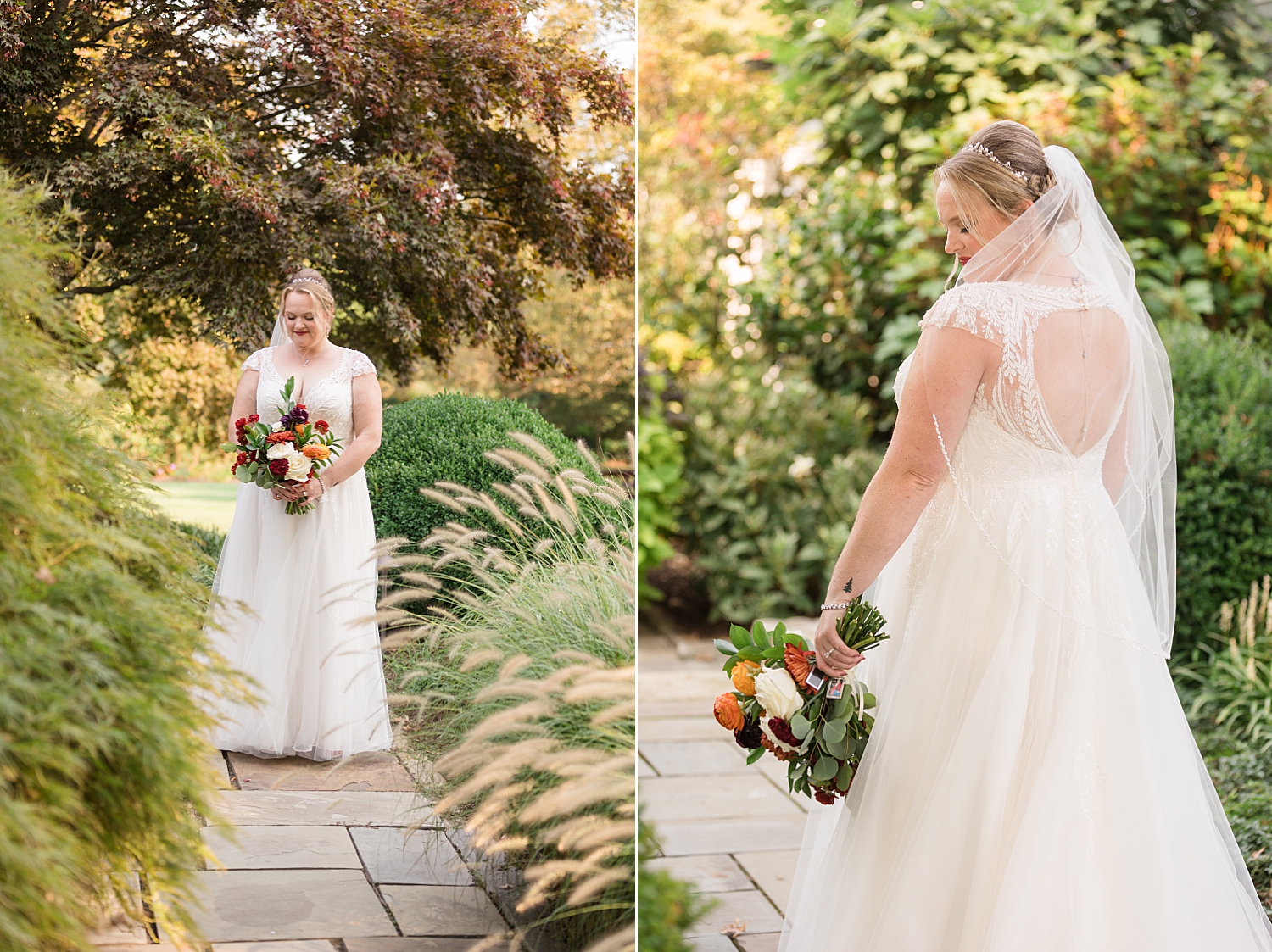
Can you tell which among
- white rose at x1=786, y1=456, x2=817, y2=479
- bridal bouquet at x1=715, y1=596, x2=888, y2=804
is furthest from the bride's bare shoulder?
white rose at x1=786, y1=456, x2=817, y2=479

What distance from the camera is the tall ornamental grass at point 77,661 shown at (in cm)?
153

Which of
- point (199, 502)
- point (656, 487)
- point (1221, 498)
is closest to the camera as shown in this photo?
point (199, 502)

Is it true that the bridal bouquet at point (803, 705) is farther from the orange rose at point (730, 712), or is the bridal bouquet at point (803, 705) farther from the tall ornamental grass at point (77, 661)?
the tall ornamental grass at point (77, 661)

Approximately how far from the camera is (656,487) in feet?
19.8

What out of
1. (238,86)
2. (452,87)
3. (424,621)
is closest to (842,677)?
(424,621)

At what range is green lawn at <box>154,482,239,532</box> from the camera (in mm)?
1984

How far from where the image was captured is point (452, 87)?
225 cm

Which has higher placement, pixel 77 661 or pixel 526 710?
pixel 77 661

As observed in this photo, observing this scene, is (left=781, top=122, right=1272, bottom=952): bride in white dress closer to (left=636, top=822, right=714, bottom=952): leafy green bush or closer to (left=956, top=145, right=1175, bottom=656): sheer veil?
(left=956, top=145, right=1175, bottom=656): sheer veil

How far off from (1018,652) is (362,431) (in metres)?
1.44

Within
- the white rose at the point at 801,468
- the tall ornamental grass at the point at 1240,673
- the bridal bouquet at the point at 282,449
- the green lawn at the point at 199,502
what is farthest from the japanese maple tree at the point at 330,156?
the white rose at the point at 801,468

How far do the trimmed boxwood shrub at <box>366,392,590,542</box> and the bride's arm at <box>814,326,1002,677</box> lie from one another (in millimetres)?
747

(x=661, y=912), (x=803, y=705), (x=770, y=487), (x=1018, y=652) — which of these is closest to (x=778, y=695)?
(x=803, y=705)

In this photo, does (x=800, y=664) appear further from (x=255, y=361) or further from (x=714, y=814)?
(x=714, y=814)
